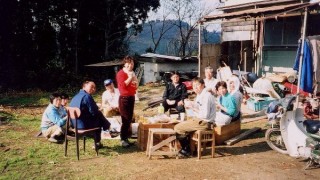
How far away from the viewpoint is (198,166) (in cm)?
662

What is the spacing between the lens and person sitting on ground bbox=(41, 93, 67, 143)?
27.0 feet

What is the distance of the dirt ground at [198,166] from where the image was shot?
6.15 metres

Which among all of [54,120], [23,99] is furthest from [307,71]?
[23,99]

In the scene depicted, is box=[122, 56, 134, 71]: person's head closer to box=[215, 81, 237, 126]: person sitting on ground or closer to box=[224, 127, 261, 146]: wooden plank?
box=[215, 81, 237, 126]: person sitting on ground

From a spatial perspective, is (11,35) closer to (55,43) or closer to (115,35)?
(55,43)

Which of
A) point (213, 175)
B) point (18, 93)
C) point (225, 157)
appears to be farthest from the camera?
point (18, 93)

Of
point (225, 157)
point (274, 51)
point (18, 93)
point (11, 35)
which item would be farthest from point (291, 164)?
point (11, 35)

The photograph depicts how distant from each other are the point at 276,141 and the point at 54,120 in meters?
5.33

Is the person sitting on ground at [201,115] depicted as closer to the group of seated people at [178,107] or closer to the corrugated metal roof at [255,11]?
the group of seated people at [178,107]

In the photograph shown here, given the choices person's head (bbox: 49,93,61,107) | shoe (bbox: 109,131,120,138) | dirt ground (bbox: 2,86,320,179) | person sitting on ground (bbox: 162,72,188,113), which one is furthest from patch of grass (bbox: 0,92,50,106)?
dirt ground (bbox: 2,86,320,179)

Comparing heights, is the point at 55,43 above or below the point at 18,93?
above

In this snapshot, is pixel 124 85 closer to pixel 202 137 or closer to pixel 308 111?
pixel 202 137

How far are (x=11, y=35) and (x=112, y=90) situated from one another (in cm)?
1365

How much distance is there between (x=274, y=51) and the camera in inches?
609
